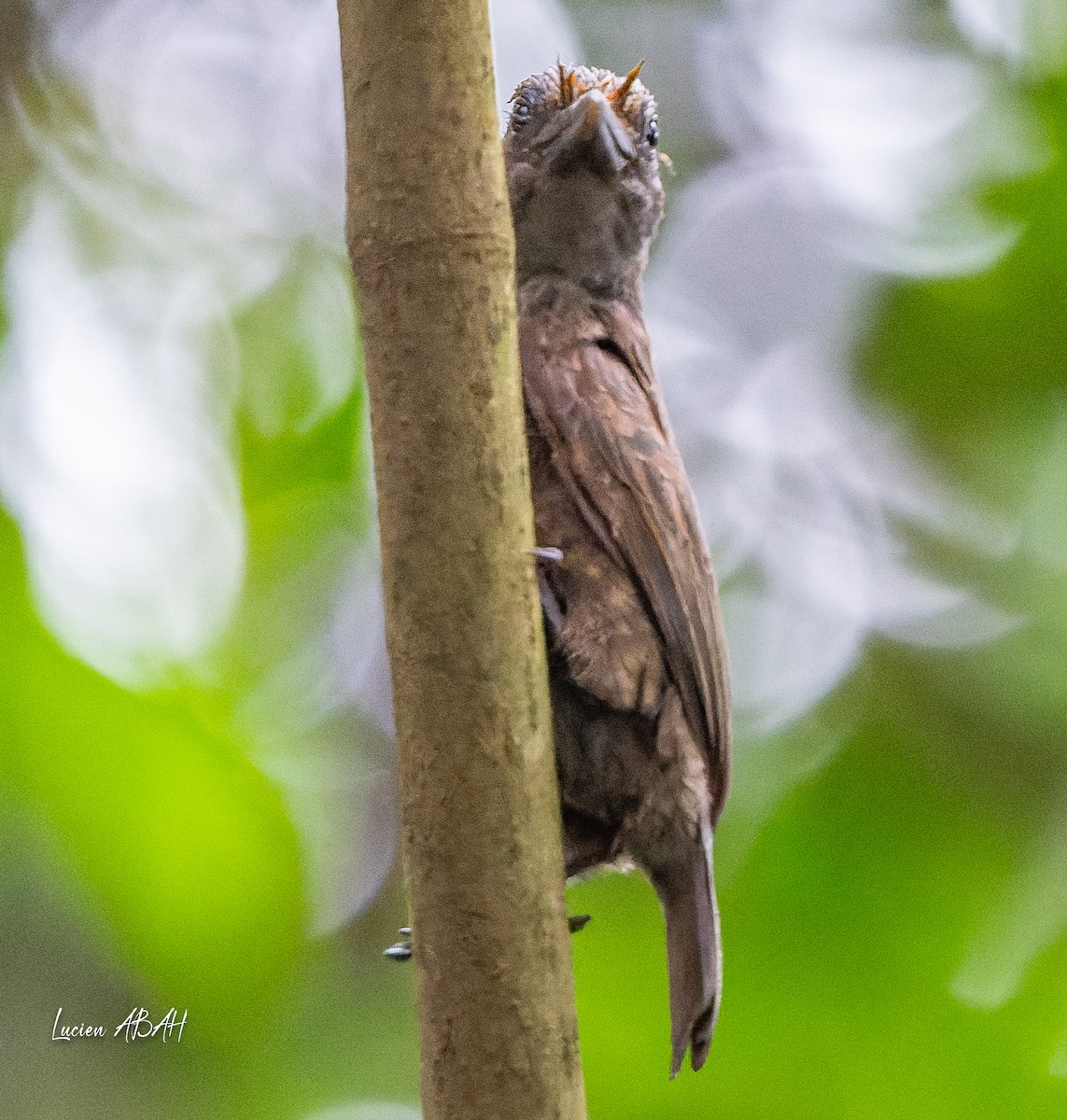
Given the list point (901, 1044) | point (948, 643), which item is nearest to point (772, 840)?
point (901, 1044)

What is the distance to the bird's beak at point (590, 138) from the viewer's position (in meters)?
2.95

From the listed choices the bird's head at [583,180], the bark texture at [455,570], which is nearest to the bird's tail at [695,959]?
the bark texture at [455,570]

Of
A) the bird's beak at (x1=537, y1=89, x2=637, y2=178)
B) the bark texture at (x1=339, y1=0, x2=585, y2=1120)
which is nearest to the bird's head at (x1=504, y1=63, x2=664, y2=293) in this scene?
the bird's beak at (x1=537, y1=89, x2=637, y2=178)

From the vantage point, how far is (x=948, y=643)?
3.33 metres

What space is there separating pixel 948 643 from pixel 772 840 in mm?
731

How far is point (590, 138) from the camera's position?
9.71 feet

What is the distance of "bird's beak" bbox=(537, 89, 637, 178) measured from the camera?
2.95 metres

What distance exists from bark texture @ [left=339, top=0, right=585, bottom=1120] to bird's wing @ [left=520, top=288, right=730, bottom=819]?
69cm

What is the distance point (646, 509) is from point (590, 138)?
93 cm

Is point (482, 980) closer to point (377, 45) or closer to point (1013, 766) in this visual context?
point (377, 45)
